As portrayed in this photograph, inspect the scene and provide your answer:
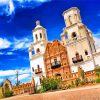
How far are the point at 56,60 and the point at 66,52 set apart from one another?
8.66 feet

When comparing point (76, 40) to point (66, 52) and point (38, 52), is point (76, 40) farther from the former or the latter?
point (38, 52)

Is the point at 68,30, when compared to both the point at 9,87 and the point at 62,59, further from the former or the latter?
the point at 9,87

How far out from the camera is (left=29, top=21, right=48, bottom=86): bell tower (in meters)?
37.1

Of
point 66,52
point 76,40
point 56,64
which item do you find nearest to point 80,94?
point 76,40

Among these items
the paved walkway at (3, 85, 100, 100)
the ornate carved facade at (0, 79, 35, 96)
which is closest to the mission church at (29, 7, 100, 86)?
the ornate carved facade at (0, 79, 35, 96)

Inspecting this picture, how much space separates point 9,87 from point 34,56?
26.7ft

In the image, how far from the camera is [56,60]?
35.6 metres

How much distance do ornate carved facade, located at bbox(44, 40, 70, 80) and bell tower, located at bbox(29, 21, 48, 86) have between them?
107 cm

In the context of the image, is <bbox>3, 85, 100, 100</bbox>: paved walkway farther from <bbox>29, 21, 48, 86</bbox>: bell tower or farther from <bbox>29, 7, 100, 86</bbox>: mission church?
<bbox>29, 21, 48, 86</bbox>: bell tower

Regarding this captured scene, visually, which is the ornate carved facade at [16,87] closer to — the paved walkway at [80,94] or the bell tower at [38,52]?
the bell tower at [38,52]

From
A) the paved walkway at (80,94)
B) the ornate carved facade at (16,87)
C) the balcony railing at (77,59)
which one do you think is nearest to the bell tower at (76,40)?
the balcony railing at (77,59)

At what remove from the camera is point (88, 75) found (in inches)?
1029

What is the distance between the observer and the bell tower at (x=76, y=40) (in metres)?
31.6

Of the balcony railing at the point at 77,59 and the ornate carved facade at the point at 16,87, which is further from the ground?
the balcony railing at the point at 77,59
